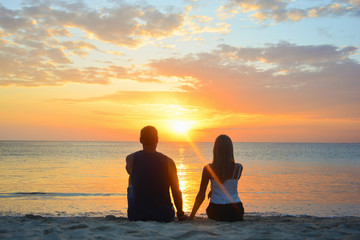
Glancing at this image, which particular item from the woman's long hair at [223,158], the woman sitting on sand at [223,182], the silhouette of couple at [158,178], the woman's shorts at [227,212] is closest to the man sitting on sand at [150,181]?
the silhouette of couple at [158,178]

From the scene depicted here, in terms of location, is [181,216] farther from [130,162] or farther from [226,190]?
[130,162]

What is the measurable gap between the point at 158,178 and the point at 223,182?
4.45 feet

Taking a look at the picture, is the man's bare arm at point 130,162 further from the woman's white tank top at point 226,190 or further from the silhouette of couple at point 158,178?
the woman's white tank top at point 226,190

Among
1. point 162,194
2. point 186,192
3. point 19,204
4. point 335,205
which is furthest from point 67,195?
point 335,205

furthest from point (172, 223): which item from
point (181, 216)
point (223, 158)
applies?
point (223, 158)

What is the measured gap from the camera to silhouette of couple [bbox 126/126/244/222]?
567 cm

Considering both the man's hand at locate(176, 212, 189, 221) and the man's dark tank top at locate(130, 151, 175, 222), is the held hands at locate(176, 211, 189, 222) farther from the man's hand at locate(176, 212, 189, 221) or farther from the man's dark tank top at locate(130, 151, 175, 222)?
the man's dark tank top at locate(130, 151, 175, 222)

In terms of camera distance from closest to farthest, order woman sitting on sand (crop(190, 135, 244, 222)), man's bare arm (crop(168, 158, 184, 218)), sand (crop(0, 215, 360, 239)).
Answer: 1. sand (crop(0, 215, 360, 239))
2. man's bare arm (crop(168, 158, 184, 218))
3. woman sitting on sand (crop(190, 135, 244, 222))

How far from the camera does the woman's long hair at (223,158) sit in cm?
585

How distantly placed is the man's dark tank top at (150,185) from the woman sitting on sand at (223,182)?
813mm

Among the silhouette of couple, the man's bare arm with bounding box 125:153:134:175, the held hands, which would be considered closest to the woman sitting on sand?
the silhouette of couple

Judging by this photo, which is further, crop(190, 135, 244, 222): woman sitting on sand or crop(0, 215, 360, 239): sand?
crop(190, 135, 244, 222): woman sitting on sand

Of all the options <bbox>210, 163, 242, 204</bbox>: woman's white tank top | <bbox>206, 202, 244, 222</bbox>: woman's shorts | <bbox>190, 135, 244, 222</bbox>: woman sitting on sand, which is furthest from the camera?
<bbox>206, 202, 244, 222</bbox>: woman's shorts

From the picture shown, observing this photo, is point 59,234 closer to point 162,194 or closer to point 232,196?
point 162,194
